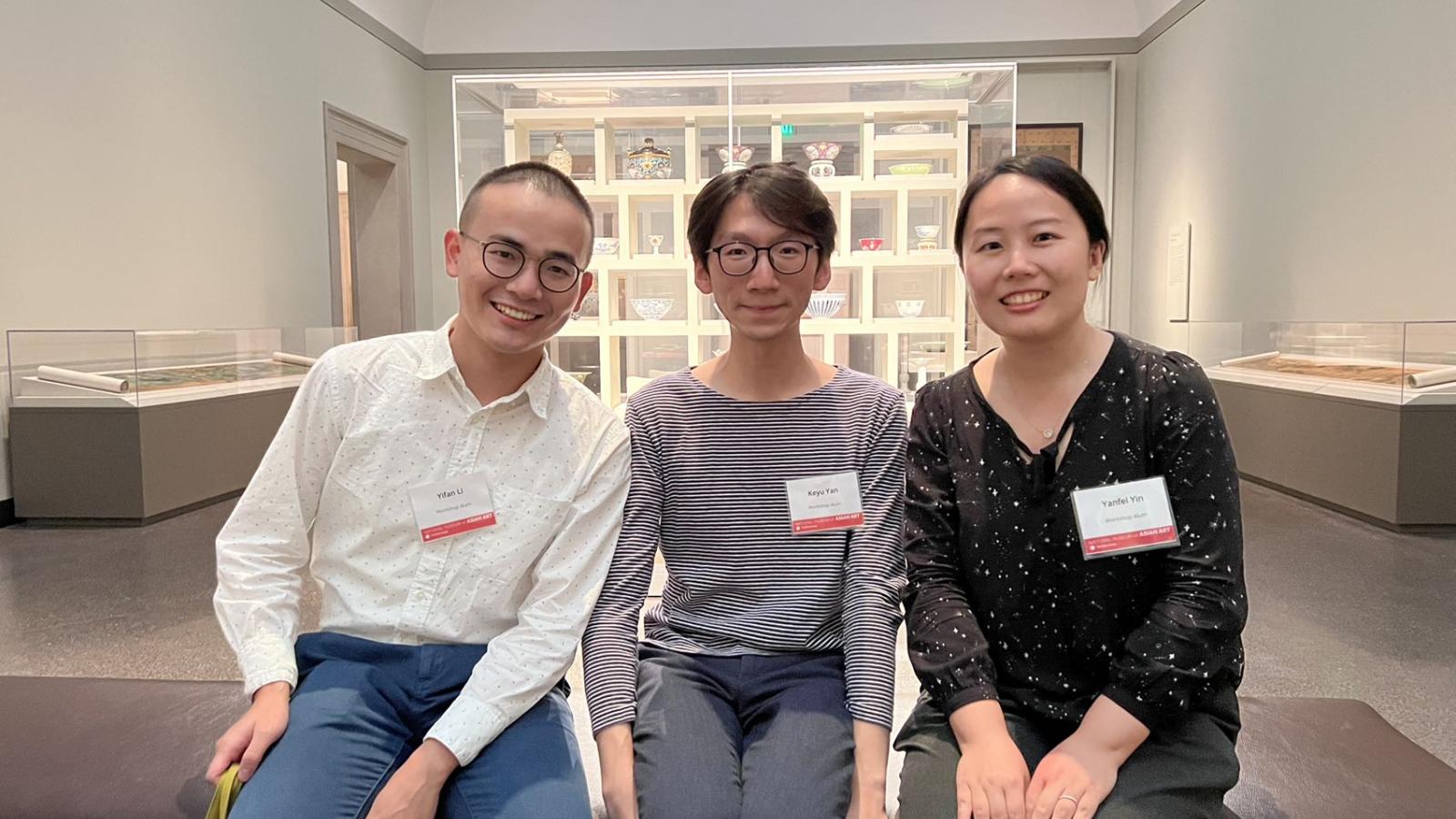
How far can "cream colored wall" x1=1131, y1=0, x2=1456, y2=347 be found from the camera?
439 cm

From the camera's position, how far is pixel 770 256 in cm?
148

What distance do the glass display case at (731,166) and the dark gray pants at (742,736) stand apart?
10.2 ft

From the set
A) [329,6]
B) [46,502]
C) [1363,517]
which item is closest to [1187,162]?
[1363,517]

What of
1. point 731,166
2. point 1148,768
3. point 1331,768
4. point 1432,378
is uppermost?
point 731,166

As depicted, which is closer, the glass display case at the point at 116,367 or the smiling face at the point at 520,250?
the smiling face at the point at 520,250

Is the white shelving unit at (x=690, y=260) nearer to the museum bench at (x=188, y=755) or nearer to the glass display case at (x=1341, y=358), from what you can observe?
the glass display case at (x=1341, y=358)

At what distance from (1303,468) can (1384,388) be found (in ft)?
2.42

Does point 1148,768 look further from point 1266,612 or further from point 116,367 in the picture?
point 116,367

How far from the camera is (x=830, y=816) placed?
1.23 meters

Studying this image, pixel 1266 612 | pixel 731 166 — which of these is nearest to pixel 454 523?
pixel 1266 612

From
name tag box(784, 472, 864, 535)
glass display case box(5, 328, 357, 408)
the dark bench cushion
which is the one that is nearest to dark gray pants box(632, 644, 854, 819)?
name tag box(784, 472, 864, 535)

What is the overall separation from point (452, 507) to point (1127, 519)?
96 cm

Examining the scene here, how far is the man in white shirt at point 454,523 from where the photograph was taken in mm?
1316

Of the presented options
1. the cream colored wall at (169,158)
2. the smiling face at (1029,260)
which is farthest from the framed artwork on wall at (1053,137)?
the smiling face at (1029,260)
